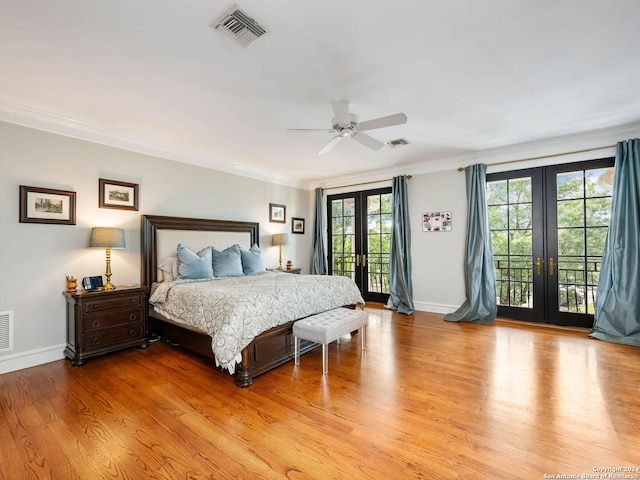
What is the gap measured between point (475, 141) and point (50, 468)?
5394 millimetres

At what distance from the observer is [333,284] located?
13.0 ft

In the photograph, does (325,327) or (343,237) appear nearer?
(325,327)

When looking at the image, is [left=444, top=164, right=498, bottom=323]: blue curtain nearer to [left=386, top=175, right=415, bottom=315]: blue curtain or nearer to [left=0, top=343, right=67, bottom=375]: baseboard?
[left=386, top=175, right=415, bottom=315]: blue curtain

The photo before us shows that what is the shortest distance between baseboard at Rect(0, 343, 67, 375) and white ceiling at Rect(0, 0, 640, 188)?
243cm

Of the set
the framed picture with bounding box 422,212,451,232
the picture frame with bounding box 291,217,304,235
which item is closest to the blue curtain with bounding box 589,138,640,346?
the framed picture with bounding box 422,212,451,232

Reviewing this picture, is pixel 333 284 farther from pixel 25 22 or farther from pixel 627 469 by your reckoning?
pixel 25 22

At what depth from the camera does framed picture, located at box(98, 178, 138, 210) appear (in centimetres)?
374

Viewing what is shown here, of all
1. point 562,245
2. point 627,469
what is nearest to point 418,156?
point 562,245

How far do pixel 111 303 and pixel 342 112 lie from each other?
326 cm

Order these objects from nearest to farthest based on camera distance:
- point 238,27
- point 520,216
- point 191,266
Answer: point 238,27
point 191,266
point 520,216

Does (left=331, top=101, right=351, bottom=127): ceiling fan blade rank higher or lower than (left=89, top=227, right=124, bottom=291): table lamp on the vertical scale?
higher

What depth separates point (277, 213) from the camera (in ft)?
20.3

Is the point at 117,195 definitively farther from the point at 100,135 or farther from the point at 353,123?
the point at 353,123

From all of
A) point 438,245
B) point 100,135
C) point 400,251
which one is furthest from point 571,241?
point 100,135
